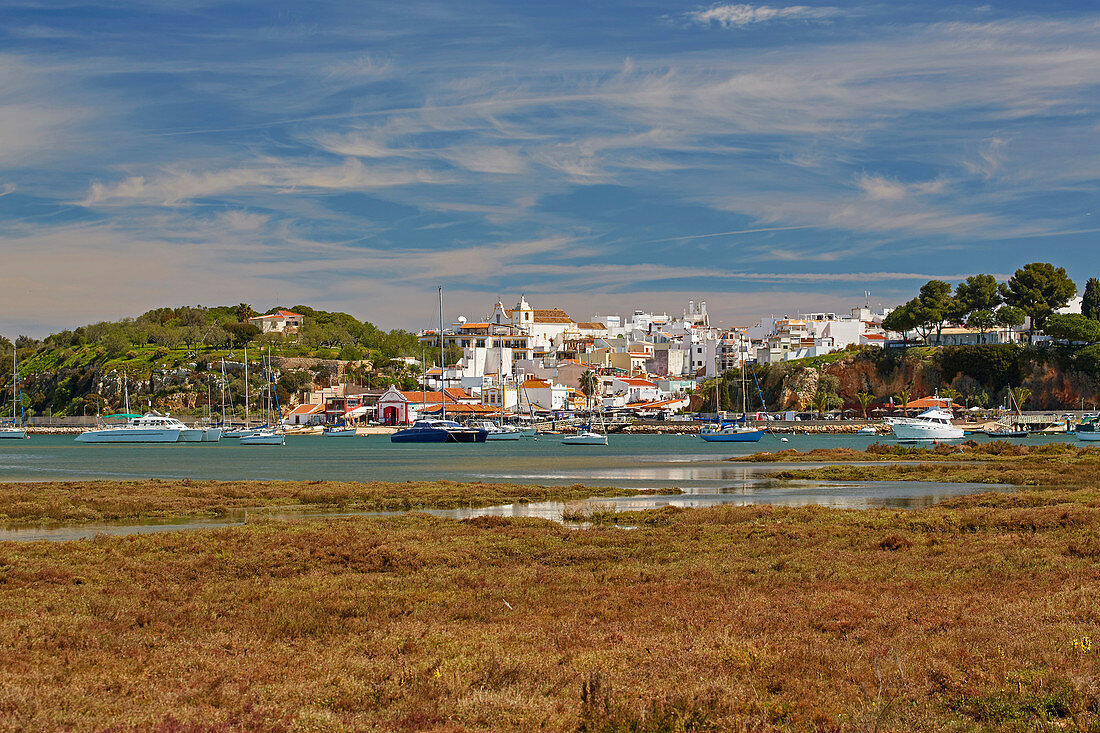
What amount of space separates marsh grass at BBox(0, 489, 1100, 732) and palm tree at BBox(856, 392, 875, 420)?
137642 mm

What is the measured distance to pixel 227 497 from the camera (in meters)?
38.2

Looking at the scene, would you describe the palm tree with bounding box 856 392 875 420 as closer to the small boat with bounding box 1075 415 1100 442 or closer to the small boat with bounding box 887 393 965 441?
the small boat with bounding box 1075 415 1100 442

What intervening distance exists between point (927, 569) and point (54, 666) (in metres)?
15.4

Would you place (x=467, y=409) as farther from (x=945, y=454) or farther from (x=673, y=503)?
(x=673, y=503)

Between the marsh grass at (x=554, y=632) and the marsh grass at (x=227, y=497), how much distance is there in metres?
10.4

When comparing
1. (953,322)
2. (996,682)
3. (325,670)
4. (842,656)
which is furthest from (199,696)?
(953,322)

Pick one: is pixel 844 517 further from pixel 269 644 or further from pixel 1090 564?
pixel 269 644

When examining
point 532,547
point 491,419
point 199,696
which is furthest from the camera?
point 491,419

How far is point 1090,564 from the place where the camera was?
1853 centimetres

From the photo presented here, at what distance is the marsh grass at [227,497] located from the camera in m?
33.1

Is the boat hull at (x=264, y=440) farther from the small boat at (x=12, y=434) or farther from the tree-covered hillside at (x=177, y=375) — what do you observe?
the tree-covered hillside at (x=177, y=375)

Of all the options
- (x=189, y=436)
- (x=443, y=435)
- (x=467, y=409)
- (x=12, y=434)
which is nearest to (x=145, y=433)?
(x=189, y=436)

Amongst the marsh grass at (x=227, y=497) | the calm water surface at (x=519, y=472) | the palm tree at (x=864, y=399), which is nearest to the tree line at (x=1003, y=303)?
the palm tree at (x=864, y=399)

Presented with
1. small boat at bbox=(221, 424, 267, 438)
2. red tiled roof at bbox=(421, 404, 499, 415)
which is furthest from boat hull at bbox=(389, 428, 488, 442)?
red tiled roof at bbox=(421, 404, 499, 415)
